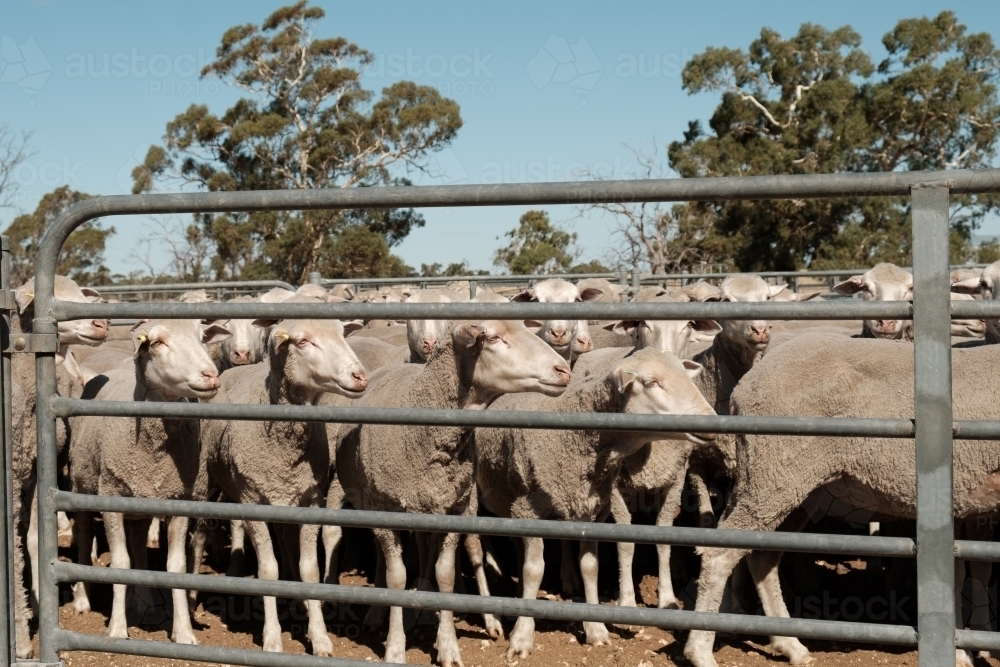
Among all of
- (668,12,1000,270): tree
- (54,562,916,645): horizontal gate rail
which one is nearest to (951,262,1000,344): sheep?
(54,562,916,645): horizontal gate rail

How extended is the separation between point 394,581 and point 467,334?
1384 millimetres

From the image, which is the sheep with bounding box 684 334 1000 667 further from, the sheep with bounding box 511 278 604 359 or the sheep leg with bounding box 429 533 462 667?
the sheep with bounding box 511 278 604 359

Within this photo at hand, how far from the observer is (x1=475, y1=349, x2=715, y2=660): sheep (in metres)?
5.22

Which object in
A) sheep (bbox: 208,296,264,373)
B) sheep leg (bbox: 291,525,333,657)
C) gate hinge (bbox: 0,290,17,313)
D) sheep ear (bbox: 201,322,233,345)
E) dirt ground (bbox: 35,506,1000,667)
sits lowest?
dirt ground (bbox: 35,506,1000,667)

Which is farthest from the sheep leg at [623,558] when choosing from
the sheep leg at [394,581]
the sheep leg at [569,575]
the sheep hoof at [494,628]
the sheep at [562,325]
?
the sheep leg at [394,581]

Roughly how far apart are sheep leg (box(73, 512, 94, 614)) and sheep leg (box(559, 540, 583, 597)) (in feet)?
9.46

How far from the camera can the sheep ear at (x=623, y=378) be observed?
204 inches

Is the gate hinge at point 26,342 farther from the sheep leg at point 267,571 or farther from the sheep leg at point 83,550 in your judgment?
the sheep leg at point 83,550

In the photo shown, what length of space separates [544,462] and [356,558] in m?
2.28

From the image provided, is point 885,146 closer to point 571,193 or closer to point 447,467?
point 447,467

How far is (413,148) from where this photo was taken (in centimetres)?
3359

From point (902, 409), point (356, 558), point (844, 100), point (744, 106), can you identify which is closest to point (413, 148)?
point (744, 106)

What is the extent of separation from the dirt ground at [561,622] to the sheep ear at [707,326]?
1499mm

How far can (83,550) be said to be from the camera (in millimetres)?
6387
